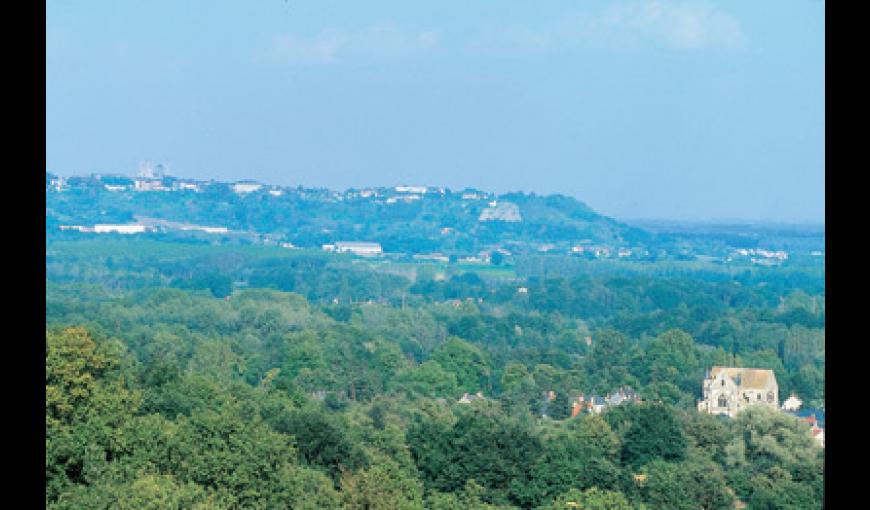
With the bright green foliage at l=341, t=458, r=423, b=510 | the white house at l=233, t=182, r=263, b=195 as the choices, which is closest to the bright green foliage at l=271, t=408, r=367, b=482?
the bright green foliage at l=341, t=458, r=423, b=510

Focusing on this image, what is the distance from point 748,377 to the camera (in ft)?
161

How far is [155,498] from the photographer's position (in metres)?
16.3

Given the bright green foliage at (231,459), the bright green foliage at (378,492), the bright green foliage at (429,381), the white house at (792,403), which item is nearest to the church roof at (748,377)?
the white house at (792,403)

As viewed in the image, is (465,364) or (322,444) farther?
(465,364)

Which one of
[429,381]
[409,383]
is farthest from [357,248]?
[409,383]

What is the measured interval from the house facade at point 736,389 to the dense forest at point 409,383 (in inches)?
53.4

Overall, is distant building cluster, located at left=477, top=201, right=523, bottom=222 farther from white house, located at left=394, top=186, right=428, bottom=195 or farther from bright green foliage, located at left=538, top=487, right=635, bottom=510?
bright green foliage, located at left=538, top=487, right=635, bottom=510

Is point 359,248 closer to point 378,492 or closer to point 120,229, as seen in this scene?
point 120,229

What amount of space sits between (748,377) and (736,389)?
1.44 m

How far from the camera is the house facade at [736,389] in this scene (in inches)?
1845
